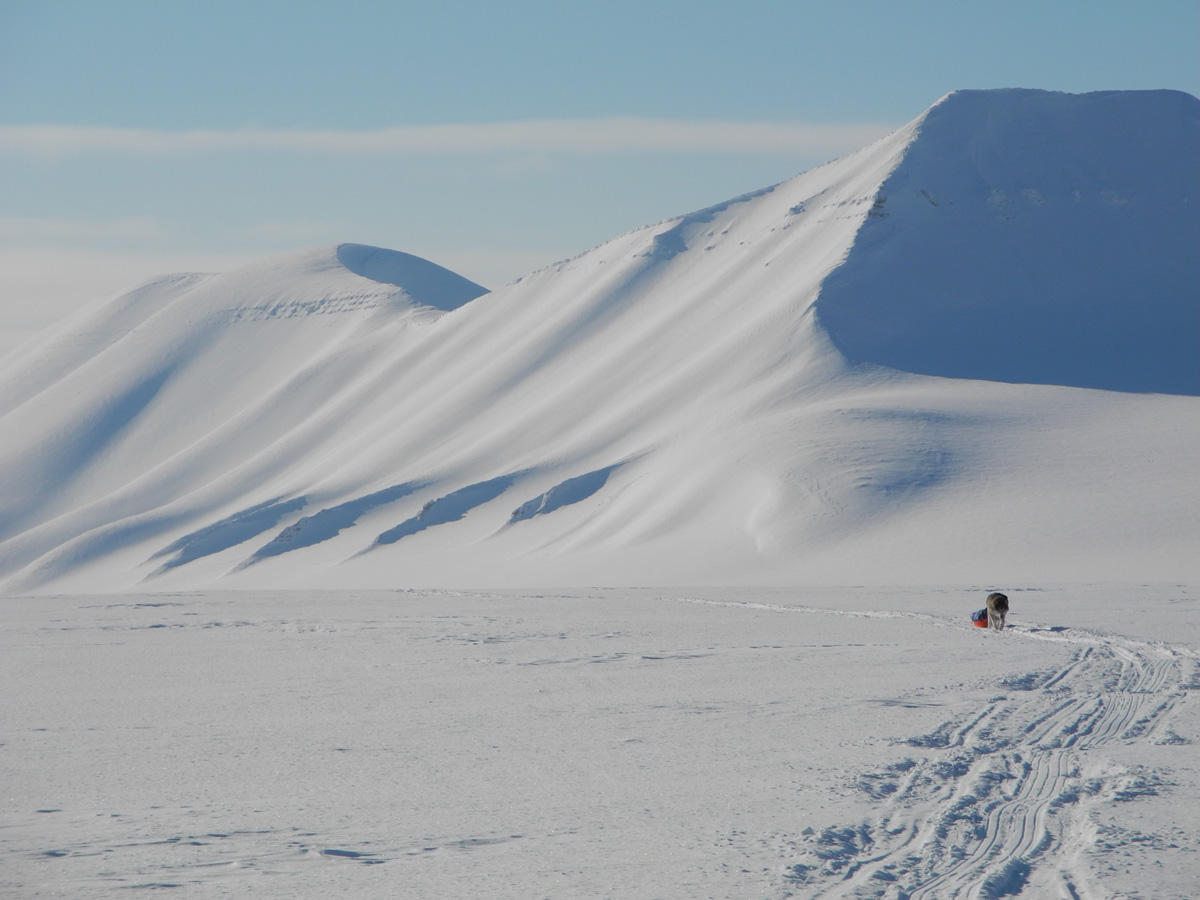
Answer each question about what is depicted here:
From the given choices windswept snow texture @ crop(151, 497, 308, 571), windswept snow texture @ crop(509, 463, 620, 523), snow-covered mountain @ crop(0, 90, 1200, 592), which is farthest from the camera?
windswept snow texture @ crop(151, 497, 308, 571)

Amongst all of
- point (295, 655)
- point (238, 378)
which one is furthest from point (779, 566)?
point (238, 378)

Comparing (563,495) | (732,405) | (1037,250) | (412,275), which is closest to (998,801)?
(563,495)

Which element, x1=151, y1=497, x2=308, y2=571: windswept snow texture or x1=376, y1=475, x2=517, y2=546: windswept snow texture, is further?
x1=151, y1=497, x2=308, y2=571: windswept snow texture

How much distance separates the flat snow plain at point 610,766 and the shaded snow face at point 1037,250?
1910 inches

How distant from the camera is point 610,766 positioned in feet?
31.1

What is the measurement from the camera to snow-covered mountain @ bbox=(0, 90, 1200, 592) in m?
42.3

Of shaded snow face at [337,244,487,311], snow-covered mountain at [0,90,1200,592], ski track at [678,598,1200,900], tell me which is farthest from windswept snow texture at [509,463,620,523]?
shaded snow face at [337,244,487,311]

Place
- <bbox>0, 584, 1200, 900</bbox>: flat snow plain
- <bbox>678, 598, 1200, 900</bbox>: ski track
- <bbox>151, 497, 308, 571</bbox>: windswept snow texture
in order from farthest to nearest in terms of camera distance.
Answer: <bbox>151, 497, 308, 571</bbox>: windswept snow texture < <bbox>0, 584, 1200, 900</bbox>: flat snow plain < <bbox>678, 598, 1200, 900</bbox>: ski track

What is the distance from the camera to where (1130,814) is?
781 cm

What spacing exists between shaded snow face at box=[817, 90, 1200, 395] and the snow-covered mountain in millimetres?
239

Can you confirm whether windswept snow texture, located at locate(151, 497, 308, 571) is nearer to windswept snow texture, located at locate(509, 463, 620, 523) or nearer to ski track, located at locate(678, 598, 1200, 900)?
windswept snow texture, located at locate(509, 463, 620, 523)

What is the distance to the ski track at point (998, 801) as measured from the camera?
6.66 meters

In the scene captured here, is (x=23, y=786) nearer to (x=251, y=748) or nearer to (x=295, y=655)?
(x=251, y=748)

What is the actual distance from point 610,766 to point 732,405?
48402 mm
